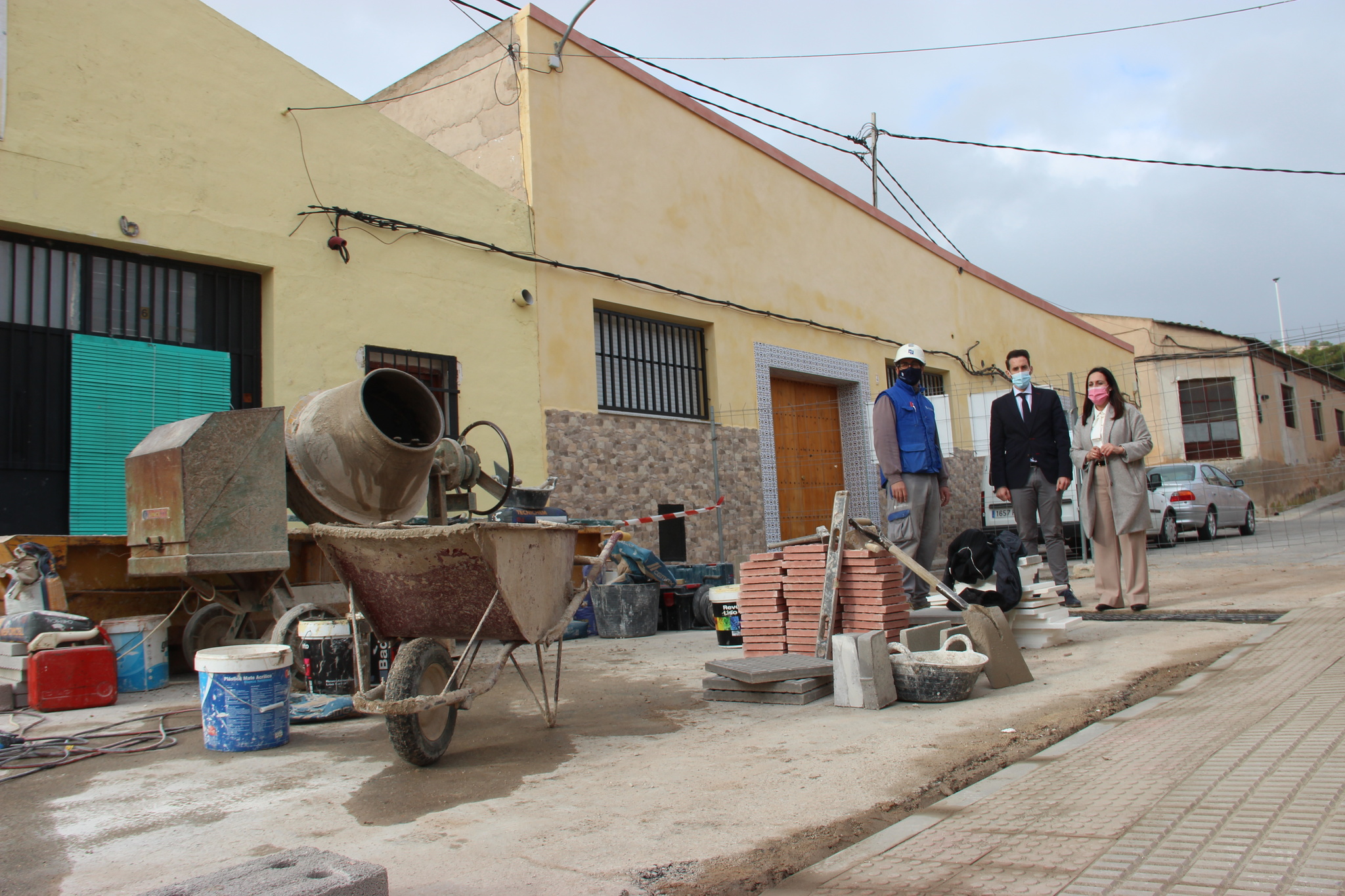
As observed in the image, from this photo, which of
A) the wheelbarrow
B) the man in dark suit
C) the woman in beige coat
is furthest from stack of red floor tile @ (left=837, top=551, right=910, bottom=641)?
the woman in beige coat

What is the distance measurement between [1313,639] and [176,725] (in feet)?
21.1

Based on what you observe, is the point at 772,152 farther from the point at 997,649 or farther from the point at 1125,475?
the point at 997,649

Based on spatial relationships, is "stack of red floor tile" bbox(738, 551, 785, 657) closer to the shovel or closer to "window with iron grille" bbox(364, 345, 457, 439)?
the shovel

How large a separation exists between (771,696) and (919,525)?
2529 millimetres

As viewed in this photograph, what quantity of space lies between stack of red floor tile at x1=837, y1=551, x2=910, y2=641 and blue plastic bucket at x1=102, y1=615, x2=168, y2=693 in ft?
14.6

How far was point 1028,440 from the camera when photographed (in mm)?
7824

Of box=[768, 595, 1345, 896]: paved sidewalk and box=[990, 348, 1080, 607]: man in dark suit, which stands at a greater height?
box=[990, 348, 1080, 607]: man in dark suit

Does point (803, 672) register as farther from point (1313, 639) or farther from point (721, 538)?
point (721, 538)

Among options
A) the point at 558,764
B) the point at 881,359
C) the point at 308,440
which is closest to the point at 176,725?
the point at 308,440

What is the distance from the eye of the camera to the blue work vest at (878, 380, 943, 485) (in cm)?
695

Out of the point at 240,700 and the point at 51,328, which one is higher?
the point at 51,328

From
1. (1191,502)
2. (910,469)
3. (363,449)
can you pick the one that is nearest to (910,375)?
(910,469)

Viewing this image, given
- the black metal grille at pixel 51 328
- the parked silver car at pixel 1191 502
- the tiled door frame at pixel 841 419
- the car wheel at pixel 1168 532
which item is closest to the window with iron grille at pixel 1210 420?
the parked silver car at pixel 1191 502

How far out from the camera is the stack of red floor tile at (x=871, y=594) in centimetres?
533
